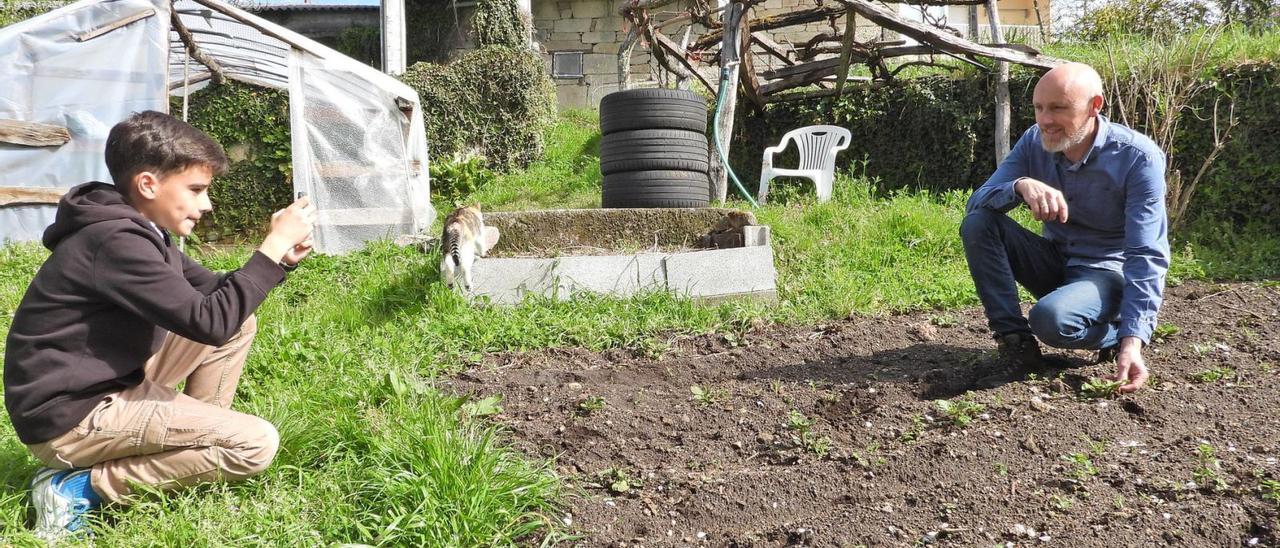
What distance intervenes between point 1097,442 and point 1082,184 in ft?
3.81

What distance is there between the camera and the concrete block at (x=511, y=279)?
4.79m

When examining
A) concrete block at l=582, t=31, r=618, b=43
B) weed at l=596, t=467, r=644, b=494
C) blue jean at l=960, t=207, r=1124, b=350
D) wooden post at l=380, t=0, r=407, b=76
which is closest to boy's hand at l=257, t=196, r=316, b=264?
weed at l=596, t=467, r=644, b=494

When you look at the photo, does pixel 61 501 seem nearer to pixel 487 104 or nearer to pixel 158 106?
pixel 158 106

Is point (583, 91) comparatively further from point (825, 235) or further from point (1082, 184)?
point (1082, 184)

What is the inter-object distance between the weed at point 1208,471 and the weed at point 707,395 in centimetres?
160

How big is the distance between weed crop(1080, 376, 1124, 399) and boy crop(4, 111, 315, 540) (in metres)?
2.70

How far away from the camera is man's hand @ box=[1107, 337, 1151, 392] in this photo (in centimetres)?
290

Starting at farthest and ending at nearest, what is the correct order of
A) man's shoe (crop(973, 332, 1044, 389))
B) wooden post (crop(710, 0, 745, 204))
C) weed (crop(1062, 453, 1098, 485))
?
wooden post (crop(710, 0, 745, 204)) → man's shoe (crop(973, 332, 1044, 389)) → weed (crop(1062, 453, 1098, 485))

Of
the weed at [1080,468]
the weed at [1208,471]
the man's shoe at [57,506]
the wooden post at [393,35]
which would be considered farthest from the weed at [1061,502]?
the wooden post at [393,35]

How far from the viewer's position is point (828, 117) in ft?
30.7

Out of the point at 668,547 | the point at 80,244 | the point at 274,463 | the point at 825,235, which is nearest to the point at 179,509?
the point at 274,463

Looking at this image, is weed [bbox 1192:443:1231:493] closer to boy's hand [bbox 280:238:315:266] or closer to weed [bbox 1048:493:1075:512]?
weed [bbox 1048:493:1075:512]

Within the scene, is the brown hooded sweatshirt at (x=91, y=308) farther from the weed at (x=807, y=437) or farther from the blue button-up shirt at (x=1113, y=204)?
the blue button-up shirt at (x=1113, y=204)

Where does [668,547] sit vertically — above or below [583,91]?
below
